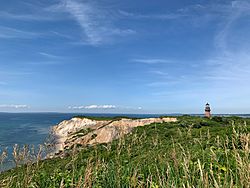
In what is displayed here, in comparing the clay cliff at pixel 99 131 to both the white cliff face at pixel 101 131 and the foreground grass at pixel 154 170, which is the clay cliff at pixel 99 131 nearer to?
the white cliff face at pixel 101 131

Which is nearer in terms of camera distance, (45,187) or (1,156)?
(1,156)

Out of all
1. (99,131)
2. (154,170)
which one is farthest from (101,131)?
(154,170)

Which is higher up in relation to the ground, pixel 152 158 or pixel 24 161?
pixel 24 161

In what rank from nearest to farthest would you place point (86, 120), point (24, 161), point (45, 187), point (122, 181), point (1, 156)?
1. point (1, 156)
2. point (24, 161)
3. point (122, 181)
4. point (45, 187)
5. point (86, 120)

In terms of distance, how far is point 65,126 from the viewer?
6956 centimetres

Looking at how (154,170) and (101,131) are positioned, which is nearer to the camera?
(154,170)

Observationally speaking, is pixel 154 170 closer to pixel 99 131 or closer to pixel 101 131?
pixel 101 131

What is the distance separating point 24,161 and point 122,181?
193 cm

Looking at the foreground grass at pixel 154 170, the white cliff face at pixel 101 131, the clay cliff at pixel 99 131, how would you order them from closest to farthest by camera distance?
the foreground grass at pixel 154 170 < the clay cliff at pixel 99 131 < the white cliff face at pixel 101 131

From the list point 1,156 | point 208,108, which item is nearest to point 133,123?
point 208,108

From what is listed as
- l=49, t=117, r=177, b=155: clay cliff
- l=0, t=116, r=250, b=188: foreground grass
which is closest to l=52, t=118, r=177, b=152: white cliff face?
l=49, t=117, r=177, b=155: clay cliff

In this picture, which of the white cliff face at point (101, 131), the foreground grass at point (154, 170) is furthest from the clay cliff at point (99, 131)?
the foreground grass at point (154, 170)

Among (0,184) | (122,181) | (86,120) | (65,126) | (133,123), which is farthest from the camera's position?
(65,126)

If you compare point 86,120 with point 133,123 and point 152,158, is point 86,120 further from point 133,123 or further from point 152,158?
point 152,158
